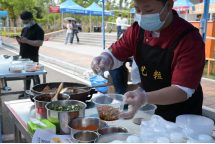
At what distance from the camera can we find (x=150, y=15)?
1.61 metres

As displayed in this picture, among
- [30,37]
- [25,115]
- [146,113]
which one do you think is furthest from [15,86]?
[146,113]

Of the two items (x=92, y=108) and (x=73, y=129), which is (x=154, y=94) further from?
(x=92, y=108)

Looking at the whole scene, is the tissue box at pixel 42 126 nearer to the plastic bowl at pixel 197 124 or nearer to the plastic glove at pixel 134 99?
the plastic glove at pixel 134 99

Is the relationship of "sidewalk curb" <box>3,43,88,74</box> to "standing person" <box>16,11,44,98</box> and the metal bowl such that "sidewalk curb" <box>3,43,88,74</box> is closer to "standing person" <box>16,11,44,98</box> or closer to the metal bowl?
"standing person" <box>16,11,44,98</box>

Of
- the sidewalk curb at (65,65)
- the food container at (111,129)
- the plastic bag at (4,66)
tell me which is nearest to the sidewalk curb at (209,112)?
the food container at (111,129)

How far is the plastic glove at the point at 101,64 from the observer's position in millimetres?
1785

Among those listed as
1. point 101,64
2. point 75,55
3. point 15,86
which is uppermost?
point 101,64

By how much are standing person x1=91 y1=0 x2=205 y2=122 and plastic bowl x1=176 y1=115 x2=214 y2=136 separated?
12 cm

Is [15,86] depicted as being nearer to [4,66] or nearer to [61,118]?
[4,66]

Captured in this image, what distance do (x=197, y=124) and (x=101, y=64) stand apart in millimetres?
853

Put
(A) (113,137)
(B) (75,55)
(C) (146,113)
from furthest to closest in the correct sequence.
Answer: (B) (75,55), (C) (146,113), (A) (113,137)

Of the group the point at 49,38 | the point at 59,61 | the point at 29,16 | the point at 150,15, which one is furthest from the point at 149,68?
the point at 49,38

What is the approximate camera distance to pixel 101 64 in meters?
1.81

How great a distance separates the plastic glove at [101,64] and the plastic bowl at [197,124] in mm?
714
